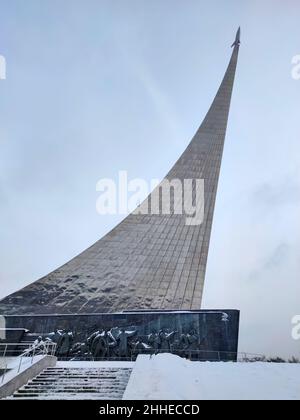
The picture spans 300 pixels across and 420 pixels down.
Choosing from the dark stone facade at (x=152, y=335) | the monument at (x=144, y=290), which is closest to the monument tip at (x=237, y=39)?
the monument at (x=144, y=290)

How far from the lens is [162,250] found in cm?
1209

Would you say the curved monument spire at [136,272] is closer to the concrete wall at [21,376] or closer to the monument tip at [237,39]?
the concrete wall at [21,376]

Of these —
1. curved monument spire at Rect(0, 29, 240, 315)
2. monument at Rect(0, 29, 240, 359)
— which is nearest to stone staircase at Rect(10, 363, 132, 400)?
monument at Rect(0, 29, 240, 359)

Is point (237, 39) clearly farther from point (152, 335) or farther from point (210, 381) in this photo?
point (210, 381)

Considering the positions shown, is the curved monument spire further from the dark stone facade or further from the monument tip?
the monument tip

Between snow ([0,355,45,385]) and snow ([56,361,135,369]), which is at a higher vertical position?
snow ([0,355,45,385])

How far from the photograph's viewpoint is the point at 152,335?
7766 mm

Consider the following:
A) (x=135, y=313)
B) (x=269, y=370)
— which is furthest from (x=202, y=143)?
(x=269, y=370)

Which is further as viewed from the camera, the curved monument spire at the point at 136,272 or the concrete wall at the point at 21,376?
the curved monument spire at the point at 136,272

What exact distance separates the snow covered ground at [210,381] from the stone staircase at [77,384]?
0.94 ft

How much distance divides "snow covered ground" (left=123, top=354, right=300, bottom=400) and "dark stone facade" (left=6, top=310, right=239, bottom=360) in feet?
7.38

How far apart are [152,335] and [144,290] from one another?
3201 mm

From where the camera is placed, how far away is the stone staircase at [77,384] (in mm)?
4348

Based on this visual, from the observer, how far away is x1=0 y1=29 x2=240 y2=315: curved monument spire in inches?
411
